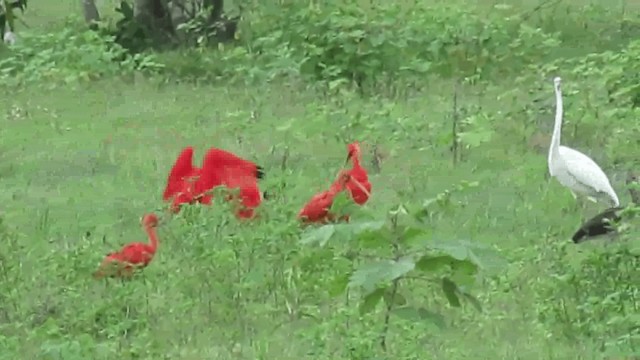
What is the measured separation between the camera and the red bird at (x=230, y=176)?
7.45 metres

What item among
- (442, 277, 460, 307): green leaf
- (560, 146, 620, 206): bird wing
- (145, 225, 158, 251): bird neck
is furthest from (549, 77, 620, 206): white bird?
(442, 277, 460, 307): green leaf

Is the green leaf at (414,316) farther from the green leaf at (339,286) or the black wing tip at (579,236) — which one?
the black wing tip at (579,236)

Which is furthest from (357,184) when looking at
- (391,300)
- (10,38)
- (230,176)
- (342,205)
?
(10,38)

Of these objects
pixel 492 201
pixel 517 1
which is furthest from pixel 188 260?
pixel 517 1

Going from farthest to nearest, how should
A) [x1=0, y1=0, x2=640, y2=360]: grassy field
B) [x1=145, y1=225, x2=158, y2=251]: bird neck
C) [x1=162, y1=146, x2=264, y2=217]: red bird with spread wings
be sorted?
[x1=162, y1=146, x2=264, y2=217]: red bird with spread wings < [x1=145, y1=225, x2=158, y2=251]: bird neck < [x1=0, y1=0, x2=640, y2=360]: grassy field

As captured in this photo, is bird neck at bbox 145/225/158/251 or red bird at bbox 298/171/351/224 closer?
bird neck at bbox 145/225/158/251

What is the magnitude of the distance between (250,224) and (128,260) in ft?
2.41

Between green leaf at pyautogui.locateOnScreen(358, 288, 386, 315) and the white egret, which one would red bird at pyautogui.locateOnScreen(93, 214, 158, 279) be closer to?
green leaf at pyautogui.locateOnScreen(358, 288, 386, 315)

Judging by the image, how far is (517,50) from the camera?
490 inches

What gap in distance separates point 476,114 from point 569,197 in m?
1.98

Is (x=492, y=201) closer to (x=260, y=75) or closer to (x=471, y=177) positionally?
(x=471, y=177)

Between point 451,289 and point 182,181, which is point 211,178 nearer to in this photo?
point 182,181

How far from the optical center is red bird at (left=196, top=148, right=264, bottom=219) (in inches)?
293

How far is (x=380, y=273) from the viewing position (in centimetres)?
425
